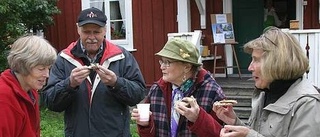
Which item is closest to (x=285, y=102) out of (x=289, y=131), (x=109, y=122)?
(x=289, y=131)

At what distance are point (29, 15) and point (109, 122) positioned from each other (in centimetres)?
716

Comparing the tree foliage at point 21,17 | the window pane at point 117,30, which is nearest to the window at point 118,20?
the window pane at point 117,30

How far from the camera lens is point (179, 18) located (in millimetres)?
9445

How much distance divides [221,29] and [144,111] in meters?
6.27

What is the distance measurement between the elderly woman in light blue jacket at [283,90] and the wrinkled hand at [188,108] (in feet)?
1.06

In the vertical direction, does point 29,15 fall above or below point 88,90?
above

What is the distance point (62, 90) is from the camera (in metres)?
3.23

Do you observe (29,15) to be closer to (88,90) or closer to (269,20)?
(269,20)

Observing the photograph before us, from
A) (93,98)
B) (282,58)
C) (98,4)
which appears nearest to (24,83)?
(93,98)

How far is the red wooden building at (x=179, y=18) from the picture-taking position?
9.11 m

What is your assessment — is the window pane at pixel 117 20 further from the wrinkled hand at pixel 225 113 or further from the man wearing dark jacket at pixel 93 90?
the wrinkled hand at pixel 225 113

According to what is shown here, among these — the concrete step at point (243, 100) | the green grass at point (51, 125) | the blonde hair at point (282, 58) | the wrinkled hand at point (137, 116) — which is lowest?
the green grass at point (51, 125)

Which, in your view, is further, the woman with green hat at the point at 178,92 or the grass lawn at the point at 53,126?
the grass lawn at the point at 53,126

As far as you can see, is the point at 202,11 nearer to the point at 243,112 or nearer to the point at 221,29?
the point at 221,29
